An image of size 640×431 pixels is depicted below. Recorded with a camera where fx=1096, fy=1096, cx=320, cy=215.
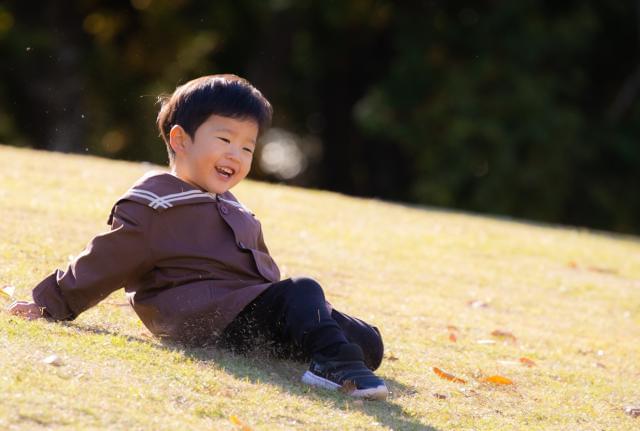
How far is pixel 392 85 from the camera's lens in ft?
69.4

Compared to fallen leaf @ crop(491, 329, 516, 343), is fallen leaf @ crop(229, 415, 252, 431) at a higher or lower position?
higher

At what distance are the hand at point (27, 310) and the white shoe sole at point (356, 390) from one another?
3.80 ft

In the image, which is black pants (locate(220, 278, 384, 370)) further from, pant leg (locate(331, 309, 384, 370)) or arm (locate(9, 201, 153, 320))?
arm (locate(9, 201, 153, 320))

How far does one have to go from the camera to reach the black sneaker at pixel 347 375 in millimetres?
4125

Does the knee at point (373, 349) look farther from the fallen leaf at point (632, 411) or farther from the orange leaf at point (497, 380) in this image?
the fallen leaf at point (632, 411)

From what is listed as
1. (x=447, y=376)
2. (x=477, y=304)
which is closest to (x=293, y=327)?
(x=447, y=376)

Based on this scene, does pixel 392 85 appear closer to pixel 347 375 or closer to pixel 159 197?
pixel 159 197

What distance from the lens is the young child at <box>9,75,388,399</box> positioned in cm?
437

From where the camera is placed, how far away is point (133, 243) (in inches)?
174

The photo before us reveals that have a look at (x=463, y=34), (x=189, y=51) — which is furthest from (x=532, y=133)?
(x=189, y=51)

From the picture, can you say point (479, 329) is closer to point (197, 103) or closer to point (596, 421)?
point (596, 421)

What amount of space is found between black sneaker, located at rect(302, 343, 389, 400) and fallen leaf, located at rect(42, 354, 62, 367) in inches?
37.2

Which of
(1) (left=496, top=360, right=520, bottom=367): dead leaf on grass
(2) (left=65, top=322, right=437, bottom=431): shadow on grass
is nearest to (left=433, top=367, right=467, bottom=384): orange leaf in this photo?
(2) (left=65, top=322, right=437, bottom=431): shadow on grass

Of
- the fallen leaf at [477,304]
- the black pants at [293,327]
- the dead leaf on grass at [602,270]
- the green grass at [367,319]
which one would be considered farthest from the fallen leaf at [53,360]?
the dead leaf on grass at [602,270]
